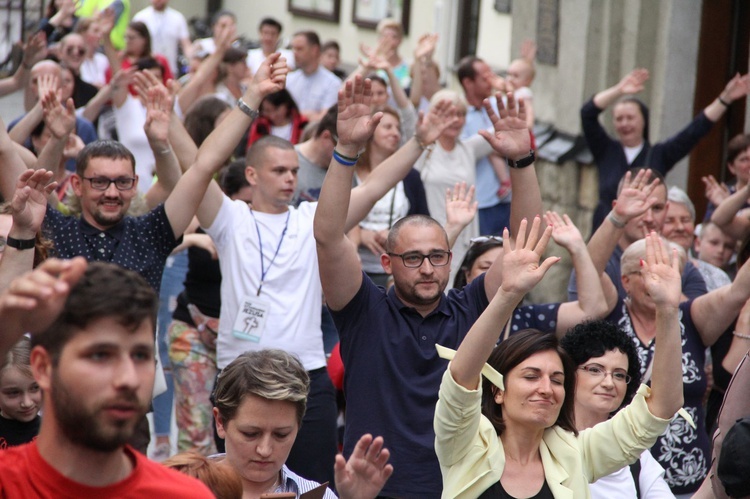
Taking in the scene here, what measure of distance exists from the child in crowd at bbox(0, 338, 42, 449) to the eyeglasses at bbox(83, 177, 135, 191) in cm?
104

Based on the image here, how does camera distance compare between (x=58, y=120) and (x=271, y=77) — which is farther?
(x=58, y=120)

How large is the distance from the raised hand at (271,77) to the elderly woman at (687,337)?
1741 mm

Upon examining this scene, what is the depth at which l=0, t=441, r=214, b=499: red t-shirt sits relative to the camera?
7.43ft

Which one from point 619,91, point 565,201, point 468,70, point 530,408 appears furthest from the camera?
point 565,201

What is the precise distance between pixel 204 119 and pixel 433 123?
2617mm

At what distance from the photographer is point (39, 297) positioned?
2107 millimetres

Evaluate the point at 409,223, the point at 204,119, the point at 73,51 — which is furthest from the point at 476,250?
the point at 73,51

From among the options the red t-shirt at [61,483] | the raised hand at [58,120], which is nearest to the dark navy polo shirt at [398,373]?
the red t-shirt at [61,483]

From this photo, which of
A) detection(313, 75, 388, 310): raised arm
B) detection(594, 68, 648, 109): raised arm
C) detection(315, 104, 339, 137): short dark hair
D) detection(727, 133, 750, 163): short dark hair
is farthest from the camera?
detection(594, 68, 648, 109): raised arm

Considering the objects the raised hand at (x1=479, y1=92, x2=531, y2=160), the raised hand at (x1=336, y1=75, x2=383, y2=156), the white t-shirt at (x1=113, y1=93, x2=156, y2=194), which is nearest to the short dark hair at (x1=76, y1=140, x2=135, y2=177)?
the raised hand at (x1=336, y1=75, x2=383, y2=156)

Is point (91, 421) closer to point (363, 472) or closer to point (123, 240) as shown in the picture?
point (363, 472)

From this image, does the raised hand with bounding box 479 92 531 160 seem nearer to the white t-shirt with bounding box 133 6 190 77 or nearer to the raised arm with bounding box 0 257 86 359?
the raised arm with bounding box 0 257 86 359

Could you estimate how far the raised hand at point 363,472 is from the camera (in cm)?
303

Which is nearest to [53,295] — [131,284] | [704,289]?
[131,284]
